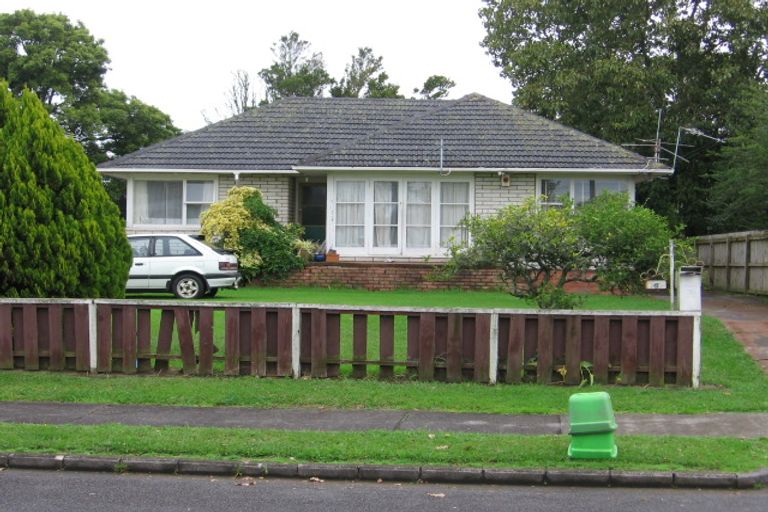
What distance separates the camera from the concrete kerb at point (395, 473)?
6559 millimetres

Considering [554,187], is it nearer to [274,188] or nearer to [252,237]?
[274,188]

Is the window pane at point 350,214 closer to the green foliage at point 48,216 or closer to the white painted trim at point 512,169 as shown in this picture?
the white painted trim at point 512,169

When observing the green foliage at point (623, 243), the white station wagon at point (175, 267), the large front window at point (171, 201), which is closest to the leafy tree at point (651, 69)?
the large front window at point (171, 201)

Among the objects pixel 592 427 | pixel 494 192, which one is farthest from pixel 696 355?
pixel 494 192

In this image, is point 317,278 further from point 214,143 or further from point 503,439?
point 503,439

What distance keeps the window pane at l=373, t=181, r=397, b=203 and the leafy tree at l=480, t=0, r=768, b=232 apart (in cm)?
1244

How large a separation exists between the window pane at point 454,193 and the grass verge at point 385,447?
14402 mm

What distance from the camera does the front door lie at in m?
24.4

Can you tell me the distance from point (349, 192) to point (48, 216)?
11274mm

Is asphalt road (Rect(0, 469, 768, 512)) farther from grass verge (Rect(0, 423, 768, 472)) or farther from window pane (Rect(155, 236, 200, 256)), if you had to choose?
window pane (Rect(155, 236, 200, 256))

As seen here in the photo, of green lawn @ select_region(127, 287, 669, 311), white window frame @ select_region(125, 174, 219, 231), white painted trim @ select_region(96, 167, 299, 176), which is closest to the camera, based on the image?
green lawn @ select_region(127, 287, 669, 311)

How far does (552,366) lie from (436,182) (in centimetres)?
1195

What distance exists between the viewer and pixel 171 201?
23.6 metres

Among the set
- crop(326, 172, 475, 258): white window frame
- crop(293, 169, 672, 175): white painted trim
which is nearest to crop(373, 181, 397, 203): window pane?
crop(326, 172, 475, 258): white window frame
